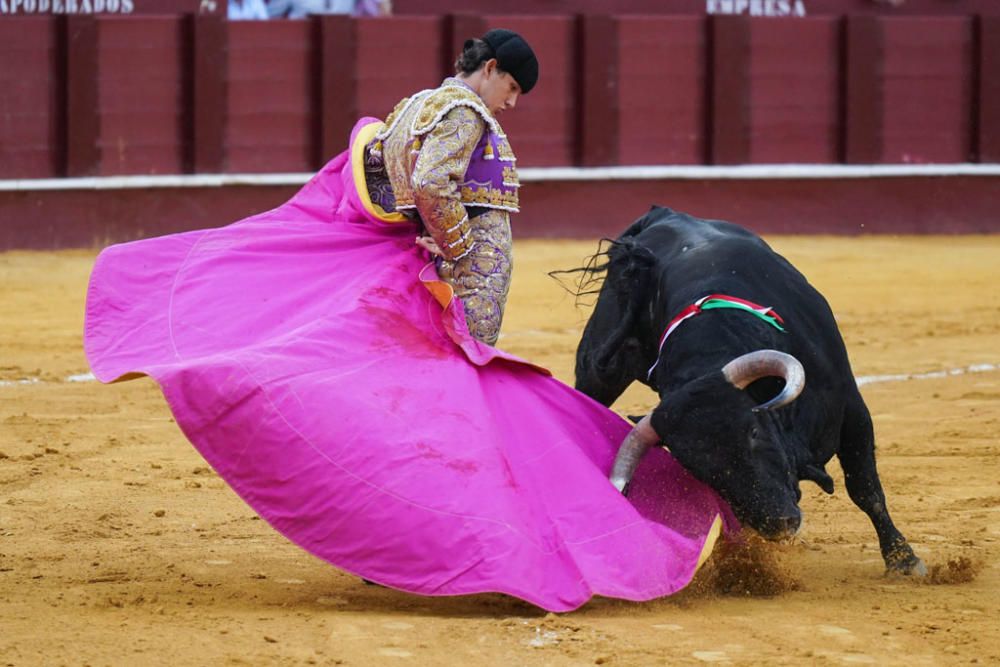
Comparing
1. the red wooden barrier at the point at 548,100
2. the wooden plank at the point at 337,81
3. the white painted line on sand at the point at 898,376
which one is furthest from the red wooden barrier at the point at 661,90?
the white painted line on sand at the point at 898,376

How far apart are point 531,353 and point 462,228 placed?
3088mm

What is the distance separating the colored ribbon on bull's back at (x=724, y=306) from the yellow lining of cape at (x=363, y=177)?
0.62 m

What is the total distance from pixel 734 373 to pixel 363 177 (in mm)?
1006

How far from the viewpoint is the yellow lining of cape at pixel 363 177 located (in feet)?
12.1

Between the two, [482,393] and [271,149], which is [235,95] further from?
[482,393]

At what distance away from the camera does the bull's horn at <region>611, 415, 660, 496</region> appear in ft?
10.9

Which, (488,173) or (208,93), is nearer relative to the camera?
(488,173)

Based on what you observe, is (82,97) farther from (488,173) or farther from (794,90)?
(488,173)

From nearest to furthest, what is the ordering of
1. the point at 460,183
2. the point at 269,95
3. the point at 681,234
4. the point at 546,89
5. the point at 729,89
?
the point at 460,183
the point at 681,234
the point at 269,95
the point at 546,89
the point at 729,89

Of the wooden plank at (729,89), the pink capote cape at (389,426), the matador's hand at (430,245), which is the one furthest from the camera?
the wooden plank at (729,89)

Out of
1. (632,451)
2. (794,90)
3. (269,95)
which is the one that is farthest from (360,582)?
(794,90)

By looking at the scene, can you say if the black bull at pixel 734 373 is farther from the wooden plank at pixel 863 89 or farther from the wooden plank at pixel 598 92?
the wooden plank at pixel 863 89

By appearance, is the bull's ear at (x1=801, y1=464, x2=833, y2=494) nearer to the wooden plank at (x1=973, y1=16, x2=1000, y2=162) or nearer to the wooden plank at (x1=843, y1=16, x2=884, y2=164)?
the wooden plank at (x1=843, y1=16, x2=884, y2=164)

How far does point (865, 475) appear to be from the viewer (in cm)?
371
